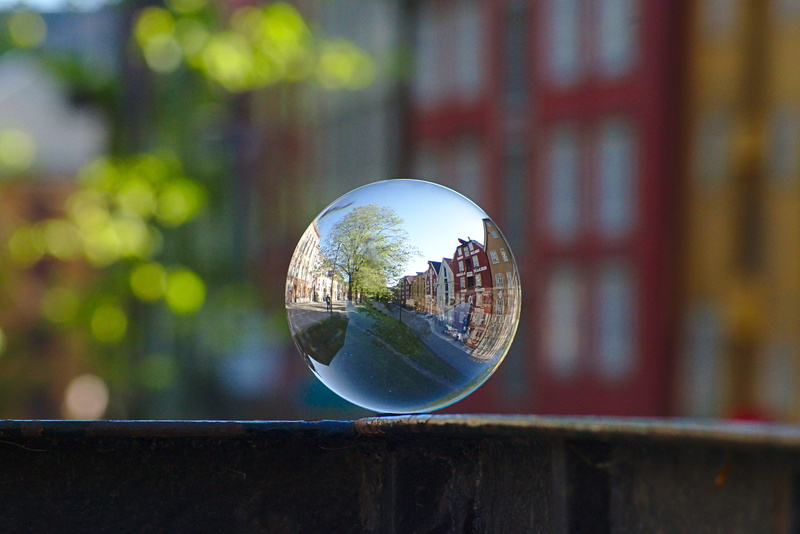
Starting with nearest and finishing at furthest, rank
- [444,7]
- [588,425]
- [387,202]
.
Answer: [588,425]
[387,202]
[444,7]

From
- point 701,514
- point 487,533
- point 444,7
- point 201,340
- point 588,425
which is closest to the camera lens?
point 701,514

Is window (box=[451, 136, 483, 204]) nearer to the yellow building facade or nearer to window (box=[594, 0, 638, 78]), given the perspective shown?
window (box=[594, 0, 638, 78])

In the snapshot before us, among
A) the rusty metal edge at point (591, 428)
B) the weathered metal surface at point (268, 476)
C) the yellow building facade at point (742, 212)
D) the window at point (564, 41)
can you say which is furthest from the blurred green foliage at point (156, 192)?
the window at point (564, 41)

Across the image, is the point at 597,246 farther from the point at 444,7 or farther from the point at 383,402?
the point at 383,402

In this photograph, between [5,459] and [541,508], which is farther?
[5,459]

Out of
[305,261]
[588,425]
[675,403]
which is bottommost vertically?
[675,403]

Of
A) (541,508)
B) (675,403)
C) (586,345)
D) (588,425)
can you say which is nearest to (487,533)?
(541,508)
